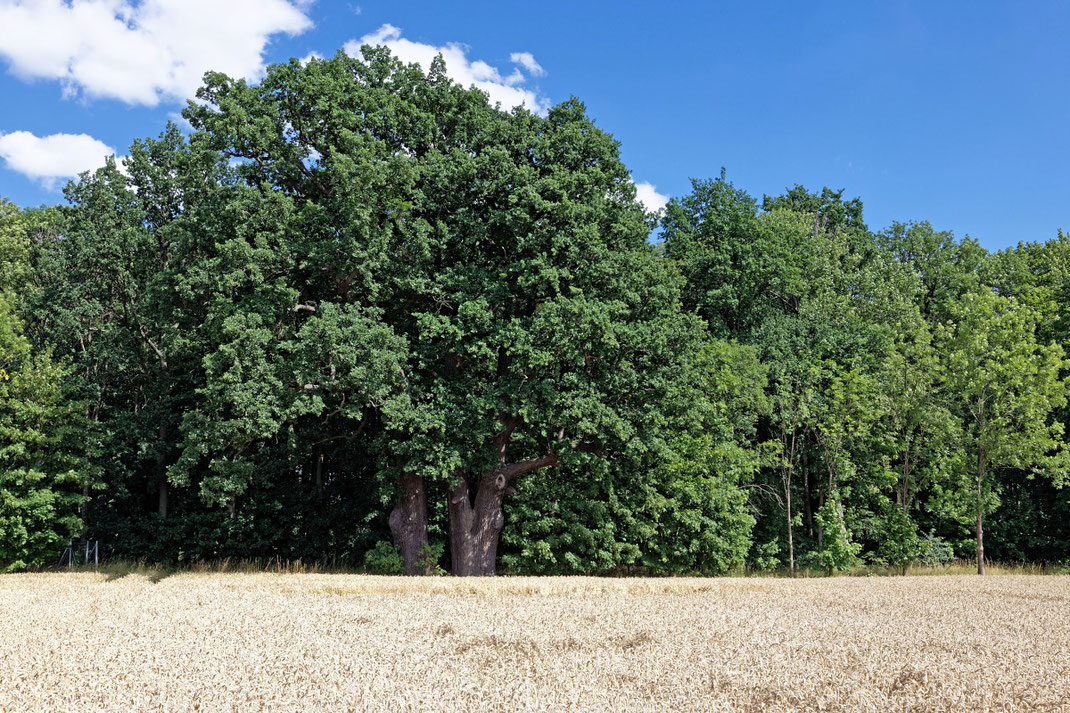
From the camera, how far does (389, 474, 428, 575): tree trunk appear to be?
2369 cm

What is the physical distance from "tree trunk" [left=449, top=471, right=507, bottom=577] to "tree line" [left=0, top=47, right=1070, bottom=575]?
0.29 ft

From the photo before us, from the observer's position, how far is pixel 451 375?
23.9 m

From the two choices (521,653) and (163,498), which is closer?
(521,653)

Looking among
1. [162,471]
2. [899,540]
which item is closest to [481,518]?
[162,471]

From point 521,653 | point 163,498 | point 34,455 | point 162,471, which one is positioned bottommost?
point 521,653

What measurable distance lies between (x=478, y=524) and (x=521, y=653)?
1538 cm

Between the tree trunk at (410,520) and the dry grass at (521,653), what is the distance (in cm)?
898

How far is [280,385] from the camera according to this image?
65.6ft

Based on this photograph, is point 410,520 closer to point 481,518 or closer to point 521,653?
point 481,518

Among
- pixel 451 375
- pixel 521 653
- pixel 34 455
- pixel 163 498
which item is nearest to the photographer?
pixel 521 653

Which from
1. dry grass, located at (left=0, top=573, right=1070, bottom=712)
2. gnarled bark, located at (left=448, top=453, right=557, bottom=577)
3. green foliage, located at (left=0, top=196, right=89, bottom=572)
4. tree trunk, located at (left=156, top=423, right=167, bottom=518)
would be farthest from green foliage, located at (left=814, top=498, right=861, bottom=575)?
green foliage, located at (left=0, top=196, right=89, bottom=572)

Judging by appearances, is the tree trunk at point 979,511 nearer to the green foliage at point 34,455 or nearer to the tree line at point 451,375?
the tree line at point 451,375

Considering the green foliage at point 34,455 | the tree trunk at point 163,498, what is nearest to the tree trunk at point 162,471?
the tree trunk at point 163,498

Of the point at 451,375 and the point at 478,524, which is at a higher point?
the point at 451,375
